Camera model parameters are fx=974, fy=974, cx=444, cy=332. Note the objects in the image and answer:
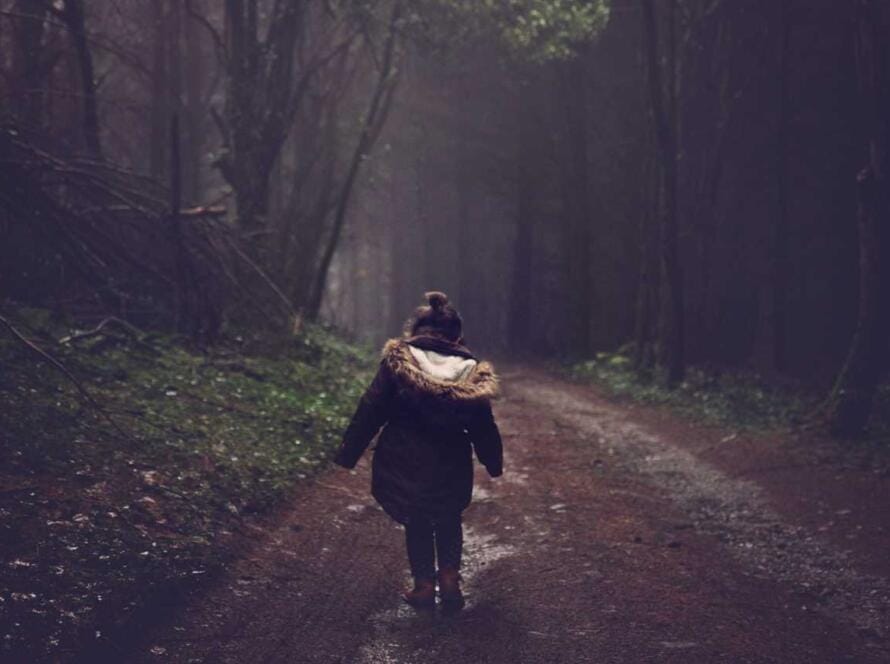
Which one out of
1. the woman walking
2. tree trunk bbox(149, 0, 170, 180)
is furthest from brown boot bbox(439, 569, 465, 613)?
tree trunk bbox(149, 0, 170, 180)

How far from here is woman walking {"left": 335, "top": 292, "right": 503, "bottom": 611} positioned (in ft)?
20.1

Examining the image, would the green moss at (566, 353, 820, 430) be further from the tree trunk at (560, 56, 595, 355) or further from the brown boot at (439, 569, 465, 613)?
the brown boot at (439, 569, 465, 613)

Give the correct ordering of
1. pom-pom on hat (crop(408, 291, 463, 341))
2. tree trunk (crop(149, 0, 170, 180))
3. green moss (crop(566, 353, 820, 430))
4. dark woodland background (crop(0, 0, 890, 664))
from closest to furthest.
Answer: pom-pom on hat (crop(408, 291, 463, 341)), dark woodland background (crop(0, 0, 890, 664)), green moss (crop(566, 353, 820, 430)), tree trunk (crop(149, 0, 170, 180))

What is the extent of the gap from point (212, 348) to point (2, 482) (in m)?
6.66

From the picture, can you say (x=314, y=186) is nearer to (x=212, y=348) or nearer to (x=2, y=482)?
(x=212, y=348)

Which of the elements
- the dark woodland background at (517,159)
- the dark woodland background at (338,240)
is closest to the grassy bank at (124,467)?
the dark woodland background at (338,240)

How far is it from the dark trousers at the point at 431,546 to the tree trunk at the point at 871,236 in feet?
28.7

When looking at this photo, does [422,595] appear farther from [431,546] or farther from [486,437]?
[486,437]

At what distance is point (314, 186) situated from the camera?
97.1 ft

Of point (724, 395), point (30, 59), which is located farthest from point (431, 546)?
point (724, 395)

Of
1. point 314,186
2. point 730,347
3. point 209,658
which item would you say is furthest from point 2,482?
point 314,186

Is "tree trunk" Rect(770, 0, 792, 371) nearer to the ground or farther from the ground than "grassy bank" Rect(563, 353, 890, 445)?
farther from the ground

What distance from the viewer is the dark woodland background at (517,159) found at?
38.3 ft

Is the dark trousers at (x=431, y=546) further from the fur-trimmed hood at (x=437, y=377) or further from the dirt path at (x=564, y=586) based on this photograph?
the fur-trimmed hood at (x=437, y=377)
